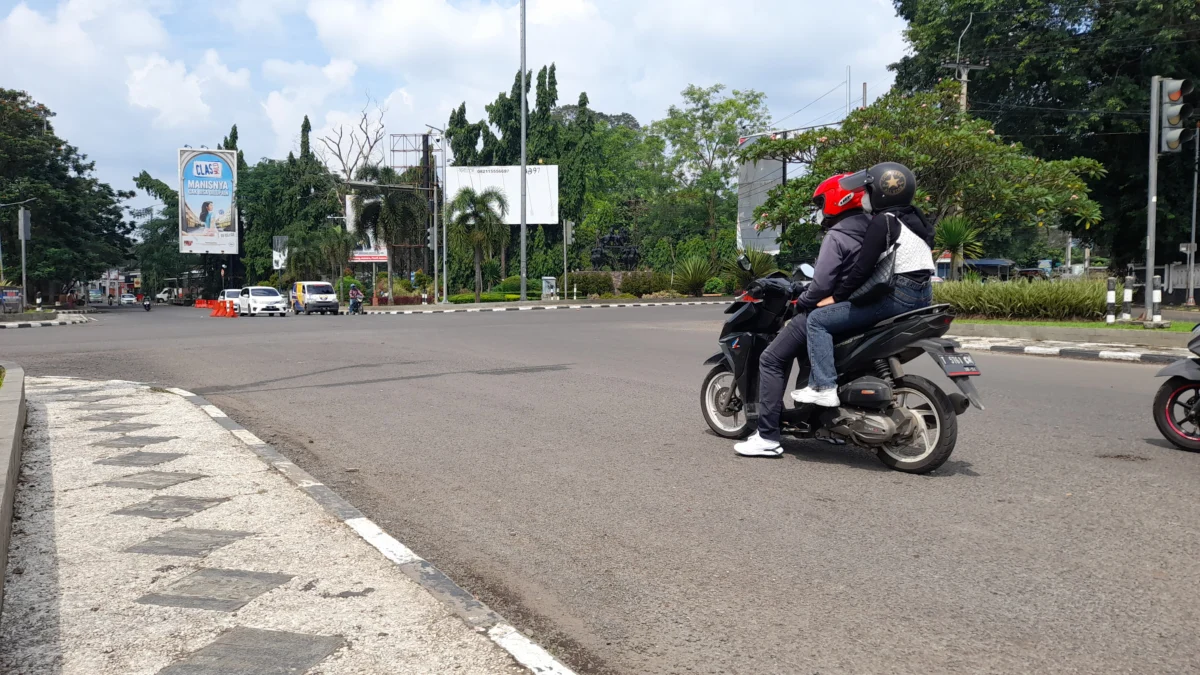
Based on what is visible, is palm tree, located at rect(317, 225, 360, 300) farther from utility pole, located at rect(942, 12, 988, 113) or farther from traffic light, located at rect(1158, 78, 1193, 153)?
traffic light, located at rect(1158, 78, 1193, 153)

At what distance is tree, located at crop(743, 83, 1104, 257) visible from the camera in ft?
77.7

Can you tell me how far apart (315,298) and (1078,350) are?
117 feet

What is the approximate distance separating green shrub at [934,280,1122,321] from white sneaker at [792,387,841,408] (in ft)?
50.2

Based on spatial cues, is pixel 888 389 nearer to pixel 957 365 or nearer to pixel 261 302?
pixel 957 365

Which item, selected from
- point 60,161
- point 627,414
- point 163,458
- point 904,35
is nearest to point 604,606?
point 163,458

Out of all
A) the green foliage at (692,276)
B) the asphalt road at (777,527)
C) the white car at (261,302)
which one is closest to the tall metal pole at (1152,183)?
the asphalt road at (777,527)

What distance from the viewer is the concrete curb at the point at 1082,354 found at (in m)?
13.1

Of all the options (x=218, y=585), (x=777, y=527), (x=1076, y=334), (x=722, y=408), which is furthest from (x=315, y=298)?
(x=218, y=585)

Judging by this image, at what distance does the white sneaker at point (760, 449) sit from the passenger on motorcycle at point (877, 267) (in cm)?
53

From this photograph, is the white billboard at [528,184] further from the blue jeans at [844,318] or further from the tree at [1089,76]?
the blue jeans at [844,318]

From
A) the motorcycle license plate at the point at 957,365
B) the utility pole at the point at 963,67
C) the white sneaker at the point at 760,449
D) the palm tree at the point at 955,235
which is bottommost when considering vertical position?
the white sneaker at the point at 760,449

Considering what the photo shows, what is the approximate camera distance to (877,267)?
17.9 feet

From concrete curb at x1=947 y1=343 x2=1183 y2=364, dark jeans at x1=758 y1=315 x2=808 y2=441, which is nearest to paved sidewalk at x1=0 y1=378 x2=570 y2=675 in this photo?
dark jeans at x1=758 y1=315 x2=808 y2=441

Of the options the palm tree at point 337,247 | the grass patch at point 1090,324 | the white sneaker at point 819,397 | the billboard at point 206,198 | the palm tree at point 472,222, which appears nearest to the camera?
the white sneaker at point 819,397
